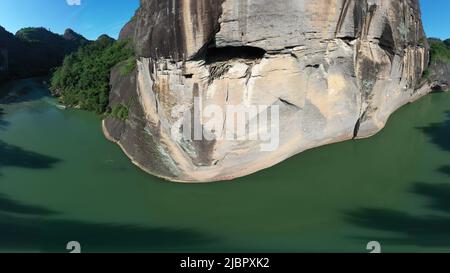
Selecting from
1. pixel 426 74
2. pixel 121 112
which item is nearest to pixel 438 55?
pixel 426 74

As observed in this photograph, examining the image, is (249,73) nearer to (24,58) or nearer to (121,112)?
(121,112)

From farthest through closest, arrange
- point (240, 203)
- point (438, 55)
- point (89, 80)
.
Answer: point (438, 55)
point (89, 80)
point (240, 203)

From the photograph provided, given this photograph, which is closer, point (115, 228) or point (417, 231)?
point (417, 231)

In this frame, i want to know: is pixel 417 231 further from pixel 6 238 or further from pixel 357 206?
pixel 6 238

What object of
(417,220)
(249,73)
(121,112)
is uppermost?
(121,112)

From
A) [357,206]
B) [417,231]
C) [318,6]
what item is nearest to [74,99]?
[318,6]

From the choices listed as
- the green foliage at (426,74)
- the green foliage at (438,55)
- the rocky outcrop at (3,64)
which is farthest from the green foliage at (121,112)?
the rocky outcrop at (3,64)

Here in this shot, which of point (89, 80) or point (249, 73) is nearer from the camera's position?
point (249, 73)
